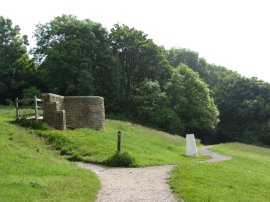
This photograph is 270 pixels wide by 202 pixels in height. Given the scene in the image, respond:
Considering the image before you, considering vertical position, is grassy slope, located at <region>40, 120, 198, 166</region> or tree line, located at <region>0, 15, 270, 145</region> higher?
tree line, located at <region>0, 15, 270, 145</region>

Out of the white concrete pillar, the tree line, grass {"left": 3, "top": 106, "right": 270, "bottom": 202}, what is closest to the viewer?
grass {"left": 3, "top": 106, "right": 270, "bottom": 202}

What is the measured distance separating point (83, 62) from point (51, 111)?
30.1 m

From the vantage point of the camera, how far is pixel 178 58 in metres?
83.0

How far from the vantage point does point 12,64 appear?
55906mm

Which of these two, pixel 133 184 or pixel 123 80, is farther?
pixel 123 80

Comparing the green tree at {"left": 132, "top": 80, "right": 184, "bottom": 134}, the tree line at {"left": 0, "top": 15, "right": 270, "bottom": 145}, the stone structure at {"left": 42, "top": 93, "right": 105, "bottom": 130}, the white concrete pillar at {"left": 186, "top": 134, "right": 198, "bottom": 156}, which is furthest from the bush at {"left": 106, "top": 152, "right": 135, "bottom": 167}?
the green tree at {"left": 132, "top": 80, "right": 184, "bottom": 134}

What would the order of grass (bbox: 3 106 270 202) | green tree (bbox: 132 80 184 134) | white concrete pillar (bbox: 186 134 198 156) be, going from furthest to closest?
green tree (bbox: 132 80 184 134) < white concrete pillar (bbox: 186 134 198 156) < grass (bbox: 3 106 270 202)

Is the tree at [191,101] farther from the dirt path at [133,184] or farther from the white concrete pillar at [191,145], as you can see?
the dirt path at [133,184]

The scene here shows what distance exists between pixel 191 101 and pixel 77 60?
670 inches

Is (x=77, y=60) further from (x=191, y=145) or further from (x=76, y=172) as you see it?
(x=76, y=172)

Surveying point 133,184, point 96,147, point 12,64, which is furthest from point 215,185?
point 12,64

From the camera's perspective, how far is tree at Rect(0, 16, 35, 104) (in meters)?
55.0

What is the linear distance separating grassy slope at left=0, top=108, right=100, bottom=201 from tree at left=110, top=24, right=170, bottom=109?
42.0m

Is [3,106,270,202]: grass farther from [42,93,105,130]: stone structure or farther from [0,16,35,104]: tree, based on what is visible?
[0,16,35,104]: tree
